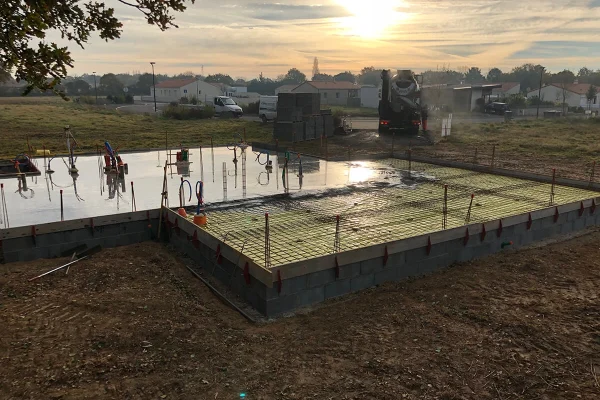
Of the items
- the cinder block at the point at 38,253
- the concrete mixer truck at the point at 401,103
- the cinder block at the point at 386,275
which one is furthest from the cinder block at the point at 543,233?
the concrete mixer truck at the point at 401,103

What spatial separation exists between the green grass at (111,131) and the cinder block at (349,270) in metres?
14.4

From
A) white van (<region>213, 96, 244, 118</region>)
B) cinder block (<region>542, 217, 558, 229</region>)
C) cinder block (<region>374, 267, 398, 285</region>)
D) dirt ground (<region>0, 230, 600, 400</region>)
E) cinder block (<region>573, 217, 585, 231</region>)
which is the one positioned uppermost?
white van (<region>213, 96, 244, 118</region>)

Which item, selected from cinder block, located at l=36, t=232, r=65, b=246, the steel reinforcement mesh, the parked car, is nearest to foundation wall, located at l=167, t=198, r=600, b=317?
the steel reinforcement mesh

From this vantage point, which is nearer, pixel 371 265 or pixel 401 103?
pixel 371 265

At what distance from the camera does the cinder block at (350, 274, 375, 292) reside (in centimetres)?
764

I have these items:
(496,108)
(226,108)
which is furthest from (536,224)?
(496,108)

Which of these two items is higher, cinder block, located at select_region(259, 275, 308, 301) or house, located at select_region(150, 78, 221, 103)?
house, located at select_region(150, 78, 221, 103)

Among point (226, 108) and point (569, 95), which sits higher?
point (569, 95)

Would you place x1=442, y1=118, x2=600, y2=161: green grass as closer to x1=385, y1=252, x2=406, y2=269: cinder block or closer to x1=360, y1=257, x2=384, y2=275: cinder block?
x1=385, y1=252, x2=406, y2=269: cinder block

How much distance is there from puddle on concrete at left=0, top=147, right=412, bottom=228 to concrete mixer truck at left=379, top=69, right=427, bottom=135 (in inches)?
388

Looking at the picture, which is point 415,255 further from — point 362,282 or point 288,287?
point 288,287

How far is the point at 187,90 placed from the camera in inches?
2832

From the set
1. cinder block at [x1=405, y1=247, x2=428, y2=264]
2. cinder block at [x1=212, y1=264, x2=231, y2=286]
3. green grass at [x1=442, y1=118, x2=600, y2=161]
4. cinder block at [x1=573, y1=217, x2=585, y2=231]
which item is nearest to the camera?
cinder block at [x1=212, y1=264, x2=231, y2=286]

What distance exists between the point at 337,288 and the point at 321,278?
40cm
